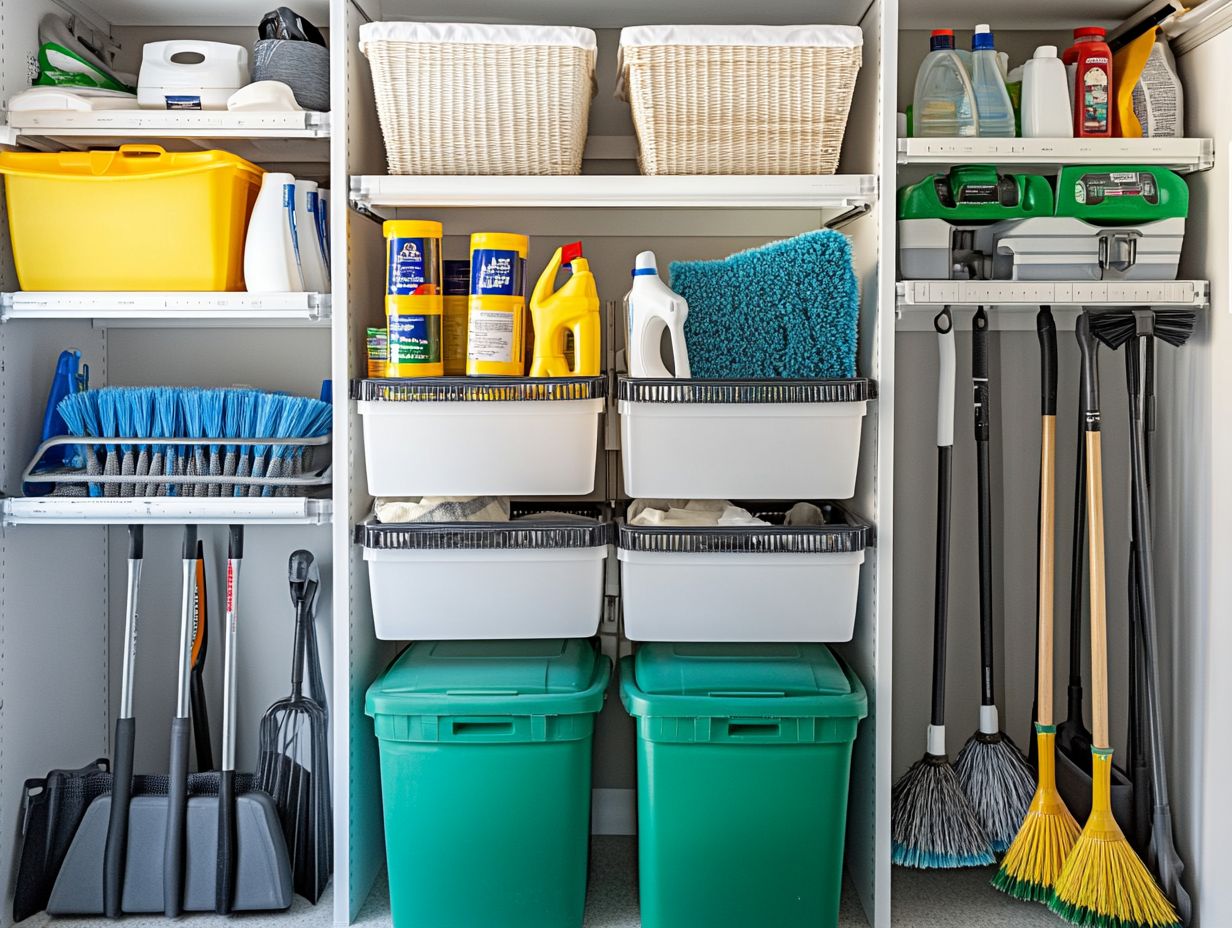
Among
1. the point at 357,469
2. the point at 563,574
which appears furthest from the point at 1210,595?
the point at 357,469

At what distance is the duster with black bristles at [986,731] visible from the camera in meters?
2.30

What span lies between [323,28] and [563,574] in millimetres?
1435

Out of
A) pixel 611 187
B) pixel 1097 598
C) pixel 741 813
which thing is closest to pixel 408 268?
pixel 611 187

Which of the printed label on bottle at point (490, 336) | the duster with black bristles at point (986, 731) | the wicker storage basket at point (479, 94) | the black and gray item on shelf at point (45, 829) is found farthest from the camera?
the duster with black bristles at point (986, 731)

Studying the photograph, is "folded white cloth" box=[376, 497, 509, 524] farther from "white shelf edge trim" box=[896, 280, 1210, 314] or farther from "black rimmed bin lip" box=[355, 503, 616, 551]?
"white shelf edge trim" box=[896, 280, 1210, 314]

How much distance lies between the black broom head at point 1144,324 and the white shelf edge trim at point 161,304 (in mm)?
1587

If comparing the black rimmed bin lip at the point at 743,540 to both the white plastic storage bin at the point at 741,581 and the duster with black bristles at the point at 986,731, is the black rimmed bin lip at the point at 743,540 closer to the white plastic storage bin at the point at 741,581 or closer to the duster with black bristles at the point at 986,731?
the white plastic storage bin at the point at 741,581

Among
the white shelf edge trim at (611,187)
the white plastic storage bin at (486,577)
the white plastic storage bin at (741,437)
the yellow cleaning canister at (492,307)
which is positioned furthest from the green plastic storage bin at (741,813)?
the white shelf edge trim at (611,187)

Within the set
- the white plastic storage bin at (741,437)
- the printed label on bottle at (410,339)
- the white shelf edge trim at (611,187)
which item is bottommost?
the white plastic storage bin at (741,437)

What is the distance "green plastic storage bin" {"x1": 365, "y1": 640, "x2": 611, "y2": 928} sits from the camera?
207cm

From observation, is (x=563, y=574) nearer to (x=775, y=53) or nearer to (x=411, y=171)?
(x=411, y=171)

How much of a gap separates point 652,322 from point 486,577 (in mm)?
606

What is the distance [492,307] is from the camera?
2102 mm

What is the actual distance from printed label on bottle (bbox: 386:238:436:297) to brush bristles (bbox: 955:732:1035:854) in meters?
1.57
